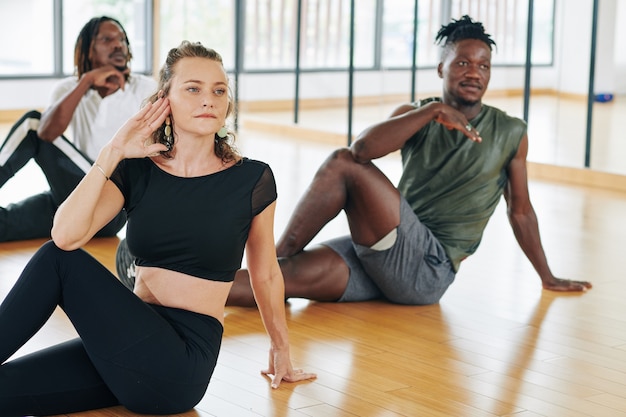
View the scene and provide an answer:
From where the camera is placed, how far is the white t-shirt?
489cm

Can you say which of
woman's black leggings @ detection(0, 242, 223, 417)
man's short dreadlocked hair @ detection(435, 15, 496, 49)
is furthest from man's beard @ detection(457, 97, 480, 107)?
woman's black leggings @ detection(0, 242, 223, 417)

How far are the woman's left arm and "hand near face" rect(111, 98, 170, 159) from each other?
0.35 metres

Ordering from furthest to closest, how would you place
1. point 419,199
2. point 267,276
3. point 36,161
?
1. point 36,161
2. point 419,199
3. point 267,276

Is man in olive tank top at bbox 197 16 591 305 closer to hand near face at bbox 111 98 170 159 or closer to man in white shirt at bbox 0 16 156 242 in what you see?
hand near face at bbox 111 98 170 159

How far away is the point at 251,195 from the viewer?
2701mm

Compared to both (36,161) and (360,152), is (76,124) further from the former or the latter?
(360,152)

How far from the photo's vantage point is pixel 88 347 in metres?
2.49

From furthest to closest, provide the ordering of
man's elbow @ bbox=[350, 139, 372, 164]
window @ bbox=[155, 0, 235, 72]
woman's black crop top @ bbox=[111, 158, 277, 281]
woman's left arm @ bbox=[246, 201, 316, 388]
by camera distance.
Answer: window @ bbox=[155, 0, 235, 72], man's elbow @ bbox=[350, 139, 372, 164], woman's left arm @ bbox=[246, 201, 316, 388], woman's black crop top @ bbox=[111, 158, 277, 281]

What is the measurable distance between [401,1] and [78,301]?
20.8ft

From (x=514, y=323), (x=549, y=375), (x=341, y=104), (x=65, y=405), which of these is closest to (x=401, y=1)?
(x=341, y=104)

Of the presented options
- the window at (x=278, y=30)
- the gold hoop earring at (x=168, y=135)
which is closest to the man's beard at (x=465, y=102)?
the gold hoop earring at (x=168, y=135)

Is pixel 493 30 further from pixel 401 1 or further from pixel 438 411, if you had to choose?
pixel 438 411

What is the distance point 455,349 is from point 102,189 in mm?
1396

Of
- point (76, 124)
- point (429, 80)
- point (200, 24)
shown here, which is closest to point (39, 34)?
point (200, 24)
